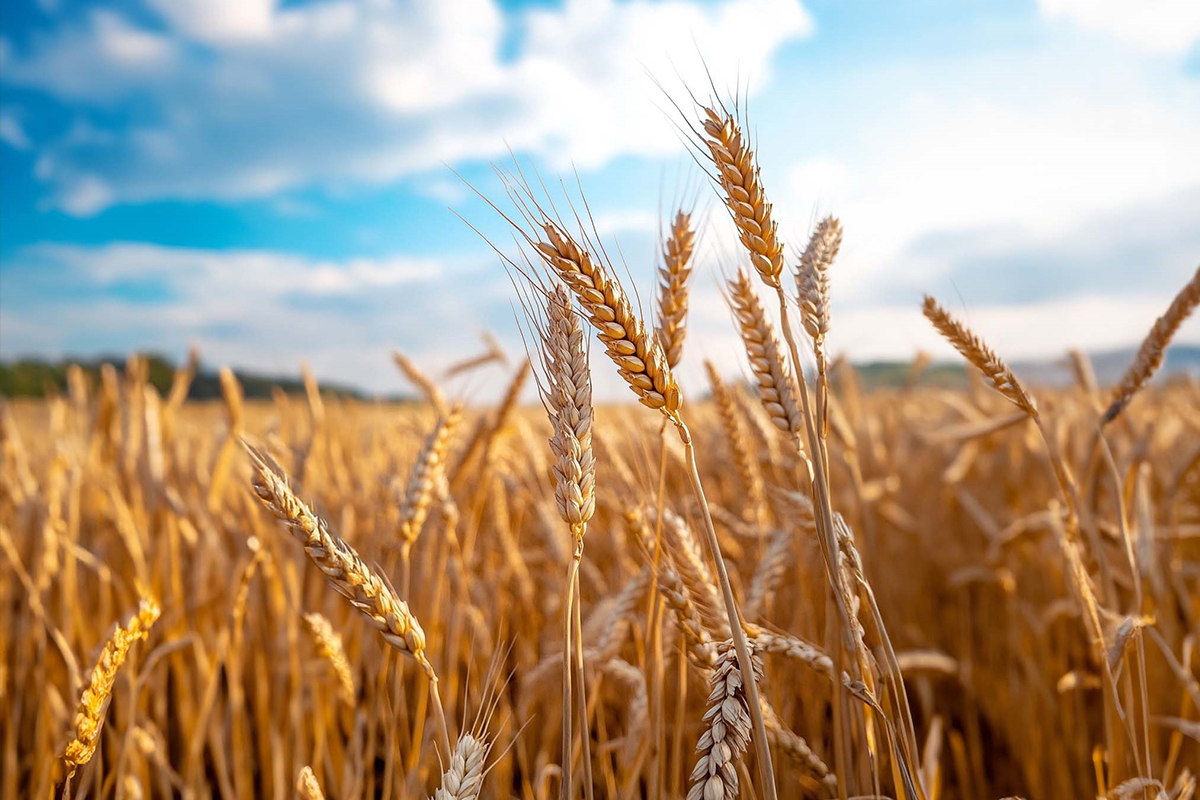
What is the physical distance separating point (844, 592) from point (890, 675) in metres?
0.12

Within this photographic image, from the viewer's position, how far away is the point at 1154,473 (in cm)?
244

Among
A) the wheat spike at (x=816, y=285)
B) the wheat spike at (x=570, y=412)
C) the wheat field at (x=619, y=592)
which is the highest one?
the wheat spike at (x=816, y=285)

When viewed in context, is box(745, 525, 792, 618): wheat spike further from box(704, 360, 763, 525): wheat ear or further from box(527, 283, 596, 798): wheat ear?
box(527, 283, 596, 798): wheat ear

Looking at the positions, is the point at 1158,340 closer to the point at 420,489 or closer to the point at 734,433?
the point at 734,433

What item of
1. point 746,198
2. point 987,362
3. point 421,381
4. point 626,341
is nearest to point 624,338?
point 626,341

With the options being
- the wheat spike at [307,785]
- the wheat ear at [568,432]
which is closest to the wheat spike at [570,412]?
the wheat ear at [568,432]

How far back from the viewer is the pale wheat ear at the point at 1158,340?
3.38ft

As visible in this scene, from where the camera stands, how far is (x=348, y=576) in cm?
64

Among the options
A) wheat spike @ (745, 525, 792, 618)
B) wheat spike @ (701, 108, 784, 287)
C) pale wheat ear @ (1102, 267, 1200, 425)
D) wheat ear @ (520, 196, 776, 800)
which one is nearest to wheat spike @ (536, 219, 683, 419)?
wheat ear @ (520, 196, 776, 800)

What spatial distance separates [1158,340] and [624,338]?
85 centimetres

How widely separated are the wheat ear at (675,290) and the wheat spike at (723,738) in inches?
15.3

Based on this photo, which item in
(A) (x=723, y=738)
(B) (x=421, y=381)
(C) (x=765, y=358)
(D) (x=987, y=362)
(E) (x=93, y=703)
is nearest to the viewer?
(A) (x=723, y=738)

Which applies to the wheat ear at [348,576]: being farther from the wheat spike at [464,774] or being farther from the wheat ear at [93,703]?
the wheat ear at [93,703]

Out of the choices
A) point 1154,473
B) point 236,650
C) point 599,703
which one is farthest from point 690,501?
point 1154,473
